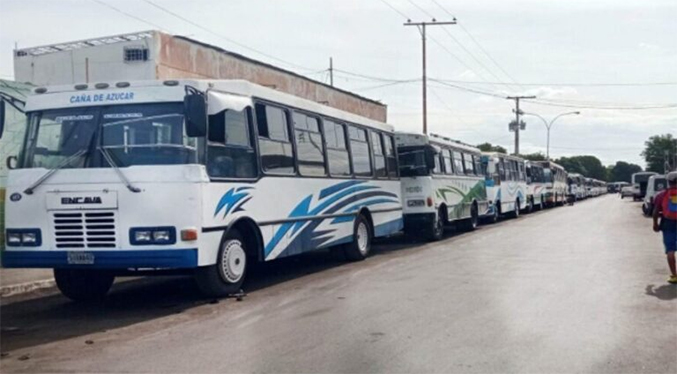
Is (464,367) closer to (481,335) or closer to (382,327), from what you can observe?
(481,335)

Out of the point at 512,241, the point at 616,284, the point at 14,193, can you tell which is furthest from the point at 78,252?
the point at 512,241

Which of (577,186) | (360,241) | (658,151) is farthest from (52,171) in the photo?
(658,151)

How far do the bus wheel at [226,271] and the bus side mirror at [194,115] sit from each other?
66.9 inches

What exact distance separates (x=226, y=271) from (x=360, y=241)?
5.88 metres

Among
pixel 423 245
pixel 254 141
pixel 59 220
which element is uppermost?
pixel 254 141

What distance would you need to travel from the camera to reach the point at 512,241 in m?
20.8

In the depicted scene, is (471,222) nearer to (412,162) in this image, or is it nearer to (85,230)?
(412,162)

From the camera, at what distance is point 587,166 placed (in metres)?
177

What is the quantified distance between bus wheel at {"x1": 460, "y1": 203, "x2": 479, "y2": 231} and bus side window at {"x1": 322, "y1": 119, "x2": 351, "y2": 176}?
11670 millimetres

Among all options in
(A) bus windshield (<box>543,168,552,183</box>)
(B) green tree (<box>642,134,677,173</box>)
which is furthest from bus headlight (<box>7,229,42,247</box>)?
(B) green tree (<box>642,134,677,173</box>)

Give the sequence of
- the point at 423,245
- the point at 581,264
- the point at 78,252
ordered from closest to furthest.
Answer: the point at 78,252 < the point at 581,264 < the point at 423,245

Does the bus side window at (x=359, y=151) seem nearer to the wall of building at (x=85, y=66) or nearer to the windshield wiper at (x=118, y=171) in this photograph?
the windshield wiper at (x=118, y=171)

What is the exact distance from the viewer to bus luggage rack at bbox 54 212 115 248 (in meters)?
10.1

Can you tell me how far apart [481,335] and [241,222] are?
4.49 meters
